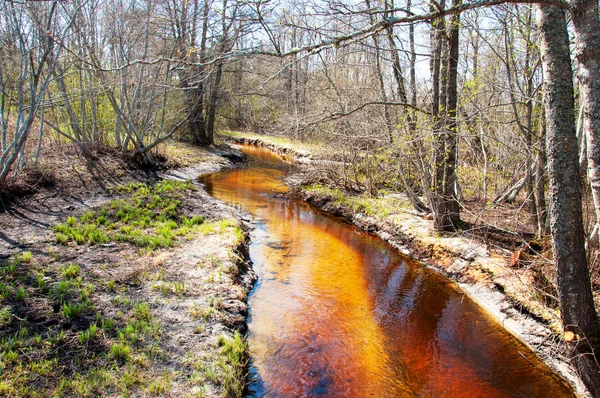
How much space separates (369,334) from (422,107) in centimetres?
640

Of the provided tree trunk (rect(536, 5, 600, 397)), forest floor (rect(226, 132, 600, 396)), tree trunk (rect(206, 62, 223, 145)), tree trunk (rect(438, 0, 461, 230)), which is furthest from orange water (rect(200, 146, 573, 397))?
tree trunk (rect(206, 62, 223, 145))

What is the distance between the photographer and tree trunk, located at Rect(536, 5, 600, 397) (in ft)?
12.8

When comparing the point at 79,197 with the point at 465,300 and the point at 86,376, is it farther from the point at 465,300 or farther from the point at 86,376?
the point at 465,300

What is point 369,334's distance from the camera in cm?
566

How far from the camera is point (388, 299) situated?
22.7 ft

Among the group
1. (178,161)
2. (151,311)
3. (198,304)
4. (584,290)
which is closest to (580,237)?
(584,290)

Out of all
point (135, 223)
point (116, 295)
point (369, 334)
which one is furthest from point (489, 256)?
point (135, 223)

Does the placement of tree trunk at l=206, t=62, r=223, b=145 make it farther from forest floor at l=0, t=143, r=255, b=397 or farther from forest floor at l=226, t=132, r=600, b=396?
forest floor at l=0, t=143, r=255, b=397

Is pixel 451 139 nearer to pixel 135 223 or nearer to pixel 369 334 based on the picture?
pixel 369 334

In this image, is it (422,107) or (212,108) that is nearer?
(422,107)

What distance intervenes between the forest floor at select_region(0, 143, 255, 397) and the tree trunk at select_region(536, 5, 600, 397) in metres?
3.76

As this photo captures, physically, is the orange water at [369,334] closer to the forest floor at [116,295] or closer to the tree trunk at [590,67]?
the forest floor at [116,295]

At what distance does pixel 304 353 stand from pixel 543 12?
15.4ft

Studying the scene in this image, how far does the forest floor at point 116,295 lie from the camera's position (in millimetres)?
3816
